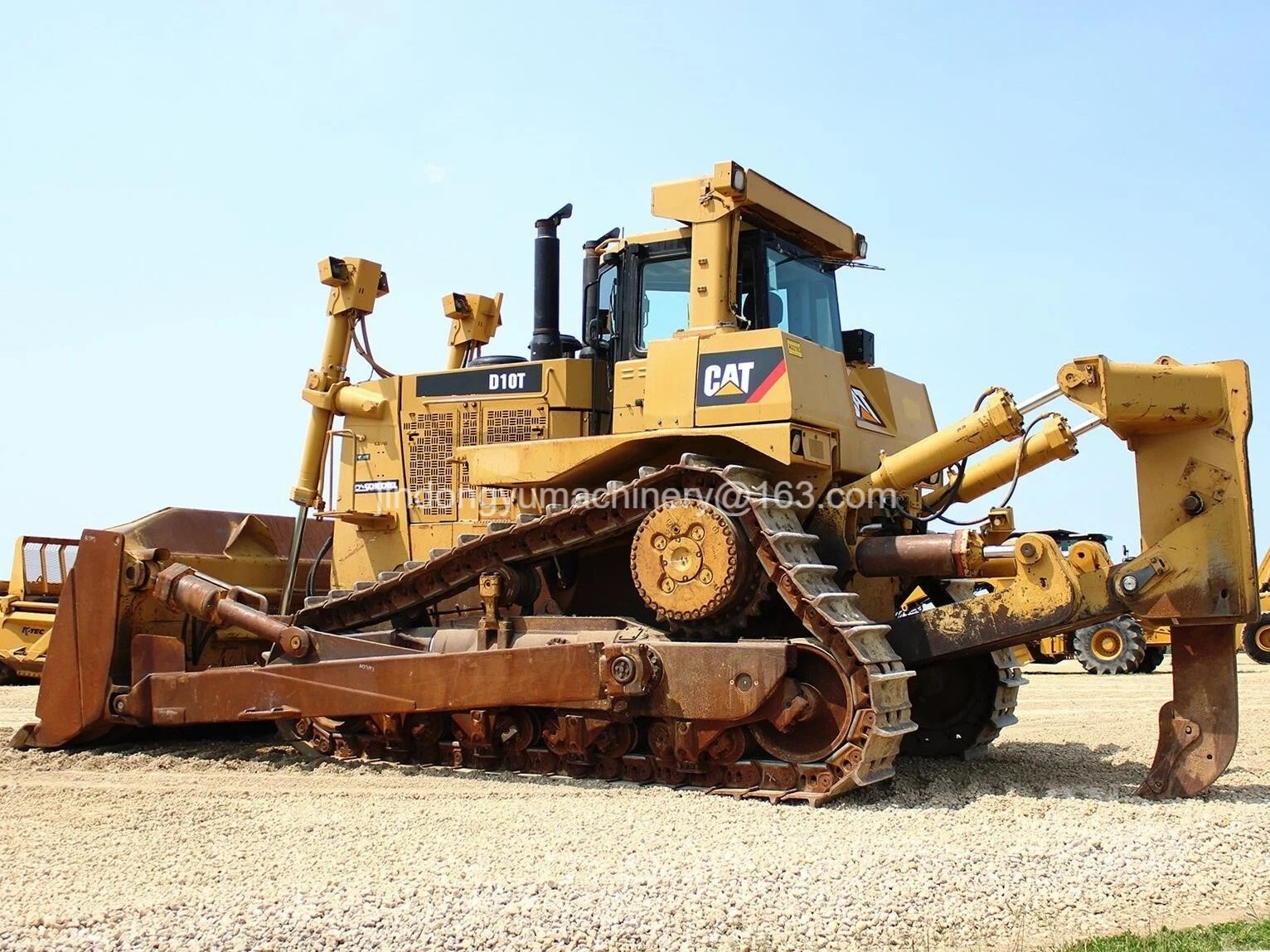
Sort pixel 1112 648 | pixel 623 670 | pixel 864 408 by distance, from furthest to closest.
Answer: pixel 1112 648, pixel 864 408, pixel 623 670

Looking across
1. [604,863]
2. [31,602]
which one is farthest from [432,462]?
[31,602]

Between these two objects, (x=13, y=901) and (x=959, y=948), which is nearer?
(x=959, y=948)

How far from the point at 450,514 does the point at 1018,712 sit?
695 centimetres

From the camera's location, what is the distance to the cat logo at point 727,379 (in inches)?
320

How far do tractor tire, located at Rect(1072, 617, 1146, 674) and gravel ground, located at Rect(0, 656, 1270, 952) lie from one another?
13.8 meters

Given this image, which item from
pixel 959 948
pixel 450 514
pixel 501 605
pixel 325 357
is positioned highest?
pixel 325 357

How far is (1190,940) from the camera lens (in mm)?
4613

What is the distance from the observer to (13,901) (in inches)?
202

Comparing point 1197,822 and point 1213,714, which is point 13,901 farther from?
point 1213,714

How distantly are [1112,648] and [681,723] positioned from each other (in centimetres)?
1597

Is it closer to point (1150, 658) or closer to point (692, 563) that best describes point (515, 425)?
point (692, 563)

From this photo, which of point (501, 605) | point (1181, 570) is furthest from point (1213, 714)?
point (501, 605)

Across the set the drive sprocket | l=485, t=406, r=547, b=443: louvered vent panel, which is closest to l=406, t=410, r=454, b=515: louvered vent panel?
l=485, t=406, r=547, b=443: louvered vent panel

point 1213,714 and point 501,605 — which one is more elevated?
point 501,605
